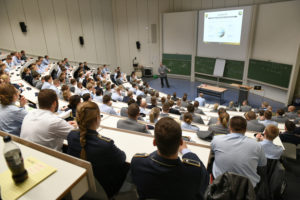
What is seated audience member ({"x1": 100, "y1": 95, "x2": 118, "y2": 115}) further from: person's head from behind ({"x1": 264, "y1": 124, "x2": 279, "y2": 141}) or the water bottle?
the water bottle

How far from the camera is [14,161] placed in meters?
1.21

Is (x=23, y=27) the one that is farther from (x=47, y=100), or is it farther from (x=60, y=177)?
(x=60, y=177)

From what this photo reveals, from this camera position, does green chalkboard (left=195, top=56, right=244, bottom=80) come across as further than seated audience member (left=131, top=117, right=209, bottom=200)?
Yes

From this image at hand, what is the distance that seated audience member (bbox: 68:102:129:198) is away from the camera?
171 cm

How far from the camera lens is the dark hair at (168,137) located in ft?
4.68

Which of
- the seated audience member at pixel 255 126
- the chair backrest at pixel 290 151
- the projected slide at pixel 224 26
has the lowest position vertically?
the chair backrest at pixel 290 151

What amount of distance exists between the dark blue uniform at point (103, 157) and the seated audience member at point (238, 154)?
1.09m

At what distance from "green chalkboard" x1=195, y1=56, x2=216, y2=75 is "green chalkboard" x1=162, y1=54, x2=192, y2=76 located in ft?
1.74

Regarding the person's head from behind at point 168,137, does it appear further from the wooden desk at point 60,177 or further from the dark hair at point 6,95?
the dark hair at point 6,95

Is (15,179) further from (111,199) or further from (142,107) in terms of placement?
(142,107)

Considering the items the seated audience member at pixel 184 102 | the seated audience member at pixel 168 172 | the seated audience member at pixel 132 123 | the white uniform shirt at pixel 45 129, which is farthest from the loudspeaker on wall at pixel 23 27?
the seated audience member at pixel 168 172

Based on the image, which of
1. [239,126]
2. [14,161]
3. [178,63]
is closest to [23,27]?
[178,63]

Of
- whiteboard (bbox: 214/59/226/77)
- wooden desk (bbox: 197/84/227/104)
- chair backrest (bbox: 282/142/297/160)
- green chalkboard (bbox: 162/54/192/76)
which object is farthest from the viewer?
green chalkboard (bbox: 162/54/192/76)

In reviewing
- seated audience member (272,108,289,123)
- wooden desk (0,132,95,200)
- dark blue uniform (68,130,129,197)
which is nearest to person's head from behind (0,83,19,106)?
wooden desk (0,132,95,200)
